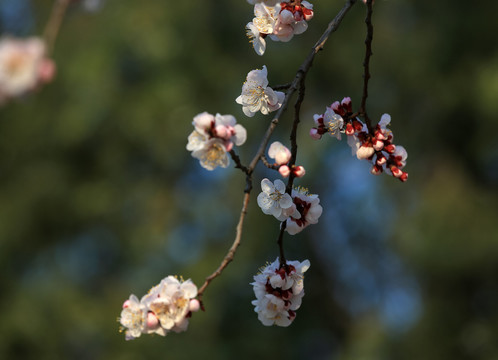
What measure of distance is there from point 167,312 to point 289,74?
24.9 ft

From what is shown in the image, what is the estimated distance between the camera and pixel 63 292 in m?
8.25

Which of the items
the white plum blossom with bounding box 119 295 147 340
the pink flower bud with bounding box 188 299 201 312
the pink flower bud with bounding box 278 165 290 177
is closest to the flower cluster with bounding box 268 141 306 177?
the pink flower bud with bounding box 278 165 290 177

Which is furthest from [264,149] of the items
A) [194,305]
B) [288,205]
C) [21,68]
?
[21,68]

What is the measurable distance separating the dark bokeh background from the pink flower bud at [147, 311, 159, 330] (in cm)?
567

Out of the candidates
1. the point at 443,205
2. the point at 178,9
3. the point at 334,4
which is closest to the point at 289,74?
the point at 334,4

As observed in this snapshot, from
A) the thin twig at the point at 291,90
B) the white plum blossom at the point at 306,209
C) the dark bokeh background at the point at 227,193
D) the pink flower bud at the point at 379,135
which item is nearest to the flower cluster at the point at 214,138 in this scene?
the thin twig at the point at 291,90

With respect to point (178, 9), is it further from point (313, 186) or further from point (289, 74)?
point (313, 186)

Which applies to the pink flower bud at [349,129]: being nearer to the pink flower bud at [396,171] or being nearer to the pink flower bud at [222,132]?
the pink flower bud at [396,171]

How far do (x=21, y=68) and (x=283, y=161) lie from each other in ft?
7.58

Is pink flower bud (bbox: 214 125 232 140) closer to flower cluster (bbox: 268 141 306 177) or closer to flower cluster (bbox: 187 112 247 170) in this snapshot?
flower cluster (bbox: 187 112 247 170)

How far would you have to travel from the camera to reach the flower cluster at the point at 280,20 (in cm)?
155

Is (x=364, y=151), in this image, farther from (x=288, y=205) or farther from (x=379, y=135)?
(x=288, y=205)

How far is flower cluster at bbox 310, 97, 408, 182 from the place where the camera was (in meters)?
1.53

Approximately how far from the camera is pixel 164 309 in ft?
4.64
